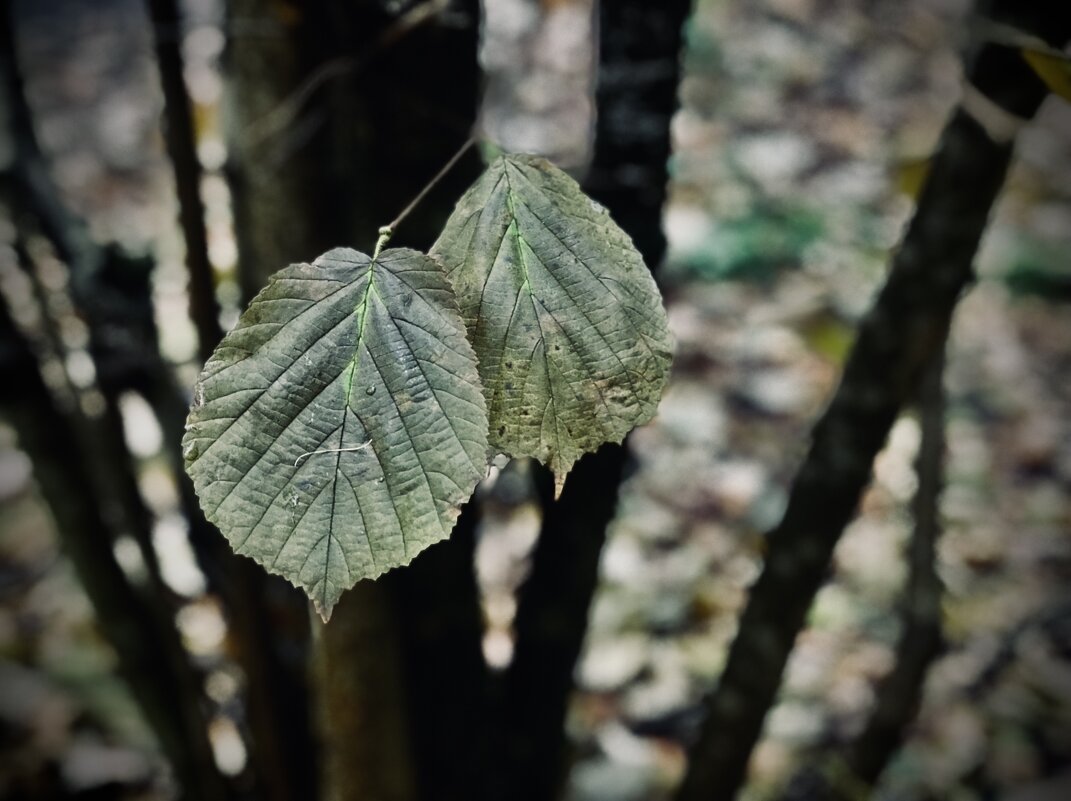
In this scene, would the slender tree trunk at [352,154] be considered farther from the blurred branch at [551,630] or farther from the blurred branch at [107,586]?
the blurred branch at [107,586]

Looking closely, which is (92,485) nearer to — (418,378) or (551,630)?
(551,630)

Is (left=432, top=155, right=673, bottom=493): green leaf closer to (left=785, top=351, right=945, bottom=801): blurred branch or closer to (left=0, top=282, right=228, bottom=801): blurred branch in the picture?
(left=785, top=351, right=945, bottom=801): blurred branch

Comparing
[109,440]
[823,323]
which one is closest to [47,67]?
[109,440]

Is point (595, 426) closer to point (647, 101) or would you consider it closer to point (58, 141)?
point (647, 101)

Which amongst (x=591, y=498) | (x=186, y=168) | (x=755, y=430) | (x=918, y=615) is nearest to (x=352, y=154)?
(x=186, y=168)

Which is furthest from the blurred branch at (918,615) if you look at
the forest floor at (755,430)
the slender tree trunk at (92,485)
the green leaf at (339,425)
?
the slender tree trunk at (92,485)

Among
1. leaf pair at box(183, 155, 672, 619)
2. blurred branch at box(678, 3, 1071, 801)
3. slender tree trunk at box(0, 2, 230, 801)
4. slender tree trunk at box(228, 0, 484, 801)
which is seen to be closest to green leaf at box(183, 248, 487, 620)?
leaf pair at box(183, 155, 672, 619)

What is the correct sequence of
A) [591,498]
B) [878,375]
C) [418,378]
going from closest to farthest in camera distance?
1. [418,378]
2. [878,375]
3. [591,498]
